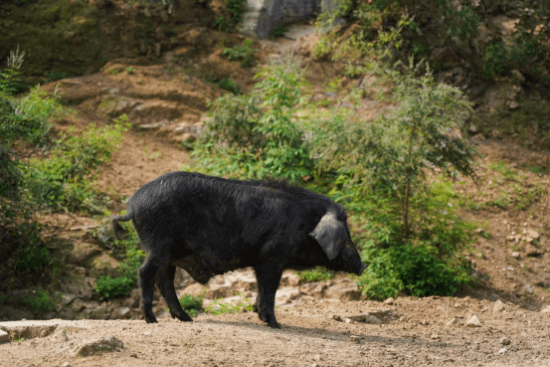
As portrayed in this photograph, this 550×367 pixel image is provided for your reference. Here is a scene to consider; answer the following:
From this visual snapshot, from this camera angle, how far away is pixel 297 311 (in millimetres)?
7391

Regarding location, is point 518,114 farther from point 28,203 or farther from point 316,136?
point 28,203

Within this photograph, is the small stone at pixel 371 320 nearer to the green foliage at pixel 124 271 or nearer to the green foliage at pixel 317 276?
the green foliage at pixel 317 276

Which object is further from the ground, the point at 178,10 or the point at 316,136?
the point at 178,10

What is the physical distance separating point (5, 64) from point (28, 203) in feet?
23.3

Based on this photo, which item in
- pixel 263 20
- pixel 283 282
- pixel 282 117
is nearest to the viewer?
pixel 283 282

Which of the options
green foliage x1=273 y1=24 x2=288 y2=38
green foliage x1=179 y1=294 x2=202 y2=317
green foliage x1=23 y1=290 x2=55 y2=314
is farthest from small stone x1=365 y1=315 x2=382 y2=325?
green foliage x1=273 y1=24 x2=288 y2=38

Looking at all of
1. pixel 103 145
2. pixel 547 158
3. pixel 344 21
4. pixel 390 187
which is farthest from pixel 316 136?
pixel 344 21

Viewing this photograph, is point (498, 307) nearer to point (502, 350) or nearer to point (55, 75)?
point (502, 350)

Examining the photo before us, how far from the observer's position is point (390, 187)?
882 cm

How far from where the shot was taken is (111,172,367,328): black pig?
5660mm

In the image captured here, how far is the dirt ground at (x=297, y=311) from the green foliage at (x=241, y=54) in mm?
275

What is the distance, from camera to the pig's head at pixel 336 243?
5.75 meters

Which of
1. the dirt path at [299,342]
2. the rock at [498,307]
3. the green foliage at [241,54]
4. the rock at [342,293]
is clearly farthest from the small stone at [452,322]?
the green foliage at [241,54]

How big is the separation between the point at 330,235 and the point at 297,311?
79.5 inches
